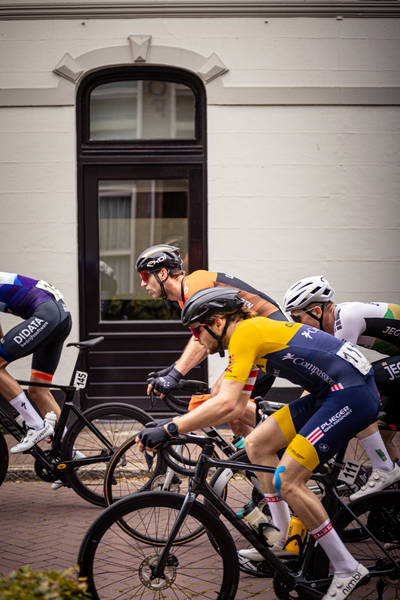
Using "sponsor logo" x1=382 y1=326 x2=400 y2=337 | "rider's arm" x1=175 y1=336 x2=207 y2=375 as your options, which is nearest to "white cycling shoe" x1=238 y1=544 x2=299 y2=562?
"rider's arm" x1=175 y1=336 x2=207 y2=375

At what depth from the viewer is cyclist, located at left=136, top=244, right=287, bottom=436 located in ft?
13.3

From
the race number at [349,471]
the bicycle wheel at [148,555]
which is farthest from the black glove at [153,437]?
the race number at [349,471]

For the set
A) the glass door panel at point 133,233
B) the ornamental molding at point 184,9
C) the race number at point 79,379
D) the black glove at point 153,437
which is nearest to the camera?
the black glove at point 153,437

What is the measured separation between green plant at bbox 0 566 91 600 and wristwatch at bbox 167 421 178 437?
0.98 meters

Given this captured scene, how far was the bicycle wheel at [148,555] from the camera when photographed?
2674 millimetres

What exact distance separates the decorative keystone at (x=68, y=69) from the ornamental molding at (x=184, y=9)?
0.61 metres

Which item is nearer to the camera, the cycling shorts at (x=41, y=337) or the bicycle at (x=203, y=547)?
the bicycle at (x=203, y=547)

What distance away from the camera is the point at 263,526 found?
2.94 meters

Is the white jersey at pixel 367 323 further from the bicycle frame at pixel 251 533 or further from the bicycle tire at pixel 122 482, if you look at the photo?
the bicycle tire at pixel 122 482

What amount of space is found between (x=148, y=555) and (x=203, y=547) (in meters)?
0.40

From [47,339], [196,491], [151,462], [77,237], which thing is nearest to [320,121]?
[77,237]

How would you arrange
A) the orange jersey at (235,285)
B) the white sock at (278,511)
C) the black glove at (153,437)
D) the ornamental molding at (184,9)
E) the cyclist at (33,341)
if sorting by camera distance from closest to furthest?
the black glove at (153,437), the white sock at (278,511), the orange jersey at (235,285), the cyclist at (33,341), the ornamental molding at (184,9)

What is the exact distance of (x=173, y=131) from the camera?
8.55 m

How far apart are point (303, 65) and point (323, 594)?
7.18m
